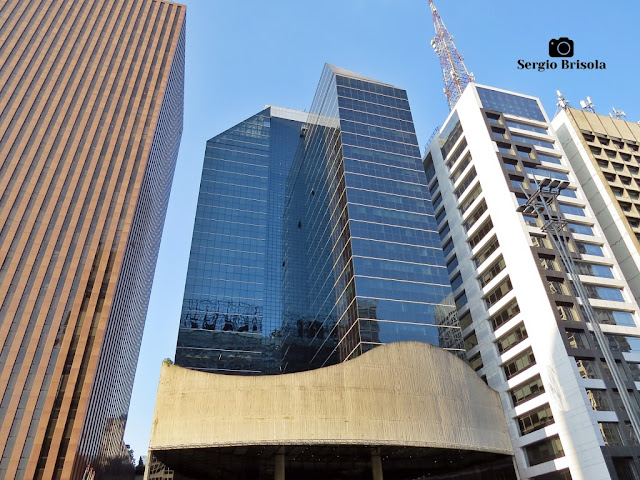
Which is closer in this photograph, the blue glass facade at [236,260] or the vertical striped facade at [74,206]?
the vertical striped facade at [74,206]

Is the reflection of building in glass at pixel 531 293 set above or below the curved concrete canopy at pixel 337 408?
above

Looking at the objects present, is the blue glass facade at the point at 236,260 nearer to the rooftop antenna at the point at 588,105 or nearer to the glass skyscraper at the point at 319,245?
the glass skyscraper at the point at 319,245

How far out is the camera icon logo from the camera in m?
55.7

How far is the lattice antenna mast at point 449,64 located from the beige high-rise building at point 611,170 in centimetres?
2372

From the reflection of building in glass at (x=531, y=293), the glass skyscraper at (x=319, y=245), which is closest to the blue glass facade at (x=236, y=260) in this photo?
the glass skyscraper at (x=319, y=245)

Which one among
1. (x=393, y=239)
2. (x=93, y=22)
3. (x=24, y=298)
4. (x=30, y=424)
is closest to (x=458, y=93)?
(x=393, y=239)

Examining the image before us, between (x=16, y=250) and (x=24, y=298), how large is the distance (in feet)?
28.7

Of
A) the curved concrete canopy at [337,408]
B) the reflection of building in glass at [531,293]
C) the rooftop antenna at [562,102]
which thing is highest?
the rooftop antenna at [562,102]

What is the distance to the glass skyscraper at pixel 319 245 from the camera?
255ft

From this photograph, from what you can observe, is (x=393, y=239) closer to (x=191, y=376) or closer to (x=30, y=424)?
(x=191, y=376)

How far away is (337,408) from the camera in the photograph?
48.9 metres

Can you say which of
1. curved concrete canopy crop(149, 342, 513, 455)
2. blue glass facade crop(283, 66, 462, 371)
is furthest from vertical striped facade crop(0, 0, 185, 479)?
blue glass facade crop(283, 66, 462, 371)

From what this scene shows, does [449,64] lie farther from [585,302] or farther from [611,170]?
[585,302]

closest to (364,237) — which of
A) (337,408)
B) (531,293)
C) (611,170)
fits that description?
(531,293)
